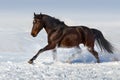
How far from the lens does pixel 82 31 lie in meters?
19.8

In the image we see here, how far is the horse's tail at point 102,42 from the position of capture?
820 inches

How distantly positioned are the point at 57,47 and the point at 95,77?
4.05 metres

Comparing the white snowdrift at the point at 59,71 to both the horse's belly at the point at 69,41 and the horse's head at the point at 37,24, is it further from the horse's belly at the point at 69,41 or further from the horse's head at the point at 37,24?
the horse's head at the point at 37,24

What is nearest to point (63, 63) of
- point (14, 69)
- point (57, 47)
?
point (57, 47)

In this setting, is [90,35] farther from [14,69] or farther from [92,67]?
[14,69]

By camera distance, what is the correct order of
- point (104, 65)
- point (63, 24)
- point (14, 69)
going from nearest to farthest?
point (14, 69)
point (104, 65)
point (63, 24)

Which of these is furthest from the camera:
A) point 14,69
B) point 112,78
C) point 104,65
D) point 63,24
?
point 63,24

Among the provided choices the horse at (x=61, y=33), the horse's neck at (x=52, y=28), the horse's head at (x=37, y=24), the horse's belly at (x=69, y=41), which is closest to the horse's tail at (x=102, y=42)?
the horse at (x=61, y=33)

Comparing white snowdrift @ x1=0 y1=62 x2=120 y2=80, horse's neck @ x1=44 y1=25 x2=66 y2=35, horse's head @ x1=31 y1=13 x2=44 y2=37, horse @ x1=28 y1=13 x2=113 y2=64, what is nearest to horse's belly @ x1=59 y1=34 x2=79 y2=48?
horse @ x1=28 y1=13 x2=113 y2=64

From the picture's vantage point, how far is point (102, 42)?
21.1m

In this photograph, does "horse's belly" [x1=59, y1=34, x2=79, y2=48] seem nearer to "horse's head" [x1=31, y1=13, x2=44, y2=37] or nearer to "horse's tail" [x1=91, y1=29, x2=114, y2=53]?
"horse's head" [x1=31, y1=13, x2=44, y2=37]

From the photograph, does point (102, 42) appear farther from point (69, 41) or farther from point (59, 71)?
point (59, 71)

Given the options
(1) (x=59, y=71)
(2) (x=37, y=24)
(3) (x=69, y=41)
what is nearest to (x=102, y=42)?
(3) (x=69, y=41)

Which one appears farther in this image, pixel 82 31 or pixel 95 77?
pixel 82 31
